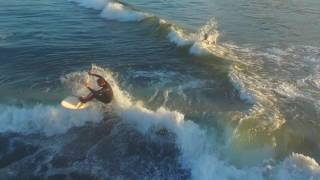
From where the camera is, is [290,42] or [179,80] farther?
[290,42]

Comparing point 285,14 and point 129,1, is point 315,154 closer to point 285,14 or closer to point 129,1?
point 285,14

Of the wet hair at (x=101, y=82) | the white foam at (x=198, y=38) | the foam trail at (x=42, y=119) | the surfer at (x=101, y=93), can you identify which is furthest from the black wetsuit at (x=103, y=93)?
the white foam at (x=198, y=38)

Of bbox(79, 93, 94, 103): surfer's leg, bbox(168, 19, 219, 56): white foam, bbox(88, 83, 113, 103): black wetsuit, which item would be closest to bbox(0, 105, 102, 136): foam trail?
bbox(79, 93, 94, 103): surfer's leg

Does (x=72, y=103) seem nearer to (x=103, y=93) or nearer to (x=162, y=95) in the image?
(x=103, y=93)

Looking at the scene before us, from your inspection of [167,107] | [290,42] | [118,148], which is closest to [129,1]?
[290,42]

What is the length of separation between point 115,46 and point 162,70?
395 centimetres

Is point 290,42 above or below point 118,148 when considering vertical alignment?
above

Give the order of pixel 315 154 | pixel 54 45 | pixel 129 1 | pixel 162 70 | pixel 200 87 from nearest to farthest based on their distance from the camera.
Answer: pixel 315 154, pixel 200 87, pixel 162 70, pixel 54 45, pixel 129 1

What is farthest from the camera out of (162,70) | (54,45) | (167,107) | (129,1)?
(129,1)

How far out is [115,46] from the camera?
977 inches

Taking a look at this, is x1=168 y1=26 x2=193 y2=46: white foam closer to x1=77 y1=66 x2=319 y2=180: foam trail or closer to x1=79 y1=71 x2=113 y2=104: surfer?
x1=77 y1=66 x2=319 y2=180: foam trail

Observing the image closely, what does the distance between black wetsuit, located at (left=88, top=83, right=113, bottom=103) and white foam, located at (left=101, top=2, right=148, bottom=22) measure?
39.0 feet

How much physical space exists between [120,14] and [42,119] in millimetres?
13537

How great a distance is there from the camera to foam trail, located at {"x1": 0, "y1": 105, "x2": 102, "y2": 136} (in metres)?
17.4
